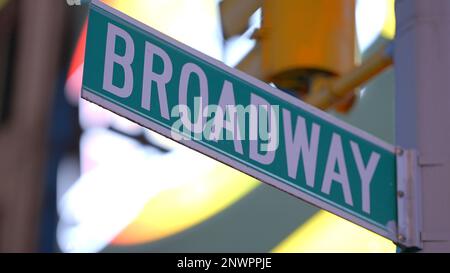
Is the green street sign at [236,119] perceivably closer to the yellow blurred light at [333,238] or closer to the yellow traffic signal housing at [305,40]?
the yellow traffic signal housing at [305,40]

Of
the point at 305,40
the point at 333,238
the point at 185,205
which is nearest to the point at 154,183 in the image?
the point at 185,205

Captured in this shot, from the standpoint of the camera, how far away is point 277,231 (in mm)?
13758

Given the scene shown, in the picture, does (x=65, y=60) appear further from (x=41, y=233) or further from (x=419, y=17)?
(x=419, y=17)

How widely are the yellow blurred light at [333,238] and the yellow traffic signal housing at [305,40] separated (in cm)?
910

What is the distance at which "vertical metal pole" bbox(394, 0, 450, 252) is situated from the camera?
2.90m

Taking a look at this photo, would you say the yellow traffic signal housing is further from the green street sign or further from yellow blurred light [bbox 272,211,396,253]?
yellow blurred light [bbox 272,211,396,253]

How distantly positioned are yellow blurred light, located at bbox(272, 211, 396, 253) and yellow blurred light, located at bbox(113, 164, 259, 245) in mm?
1057

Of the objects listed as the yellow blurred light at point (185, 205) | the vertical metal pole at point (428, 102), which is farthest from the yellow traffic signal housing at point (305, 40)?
the yellow blurred light at point (185, 205)

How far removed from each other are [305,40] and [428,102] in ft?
1.42

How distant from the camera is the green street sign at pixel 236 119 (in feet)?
9.11

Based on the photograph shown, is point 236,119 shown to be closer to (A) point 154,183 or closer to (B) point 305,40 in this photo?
(B) point 305,40

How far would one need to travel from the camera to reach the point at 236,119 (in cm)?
286

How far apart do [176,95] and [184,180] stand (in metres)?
11.0

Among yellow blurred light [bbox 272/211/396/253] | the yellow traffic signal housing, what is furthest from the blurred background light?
the yellow traffic signal housing
